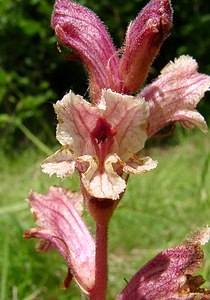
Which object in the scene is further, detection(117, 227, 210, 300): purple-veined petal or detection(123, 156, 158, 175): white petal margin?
detection(117, 227, 210, 300): purple-veined petal

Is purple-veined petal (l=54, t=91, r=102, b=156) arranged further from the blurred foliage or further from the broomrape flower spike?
the blurred foliage

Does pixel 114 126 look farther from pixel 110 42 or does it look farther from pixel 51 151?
pixel 51 151

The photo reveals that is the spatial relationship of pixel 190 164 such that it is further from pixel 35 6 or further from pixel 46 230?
pixel 46 230

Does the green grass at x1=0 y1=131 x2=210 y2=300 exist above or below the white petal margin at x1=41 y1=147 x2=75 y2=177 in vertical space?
above

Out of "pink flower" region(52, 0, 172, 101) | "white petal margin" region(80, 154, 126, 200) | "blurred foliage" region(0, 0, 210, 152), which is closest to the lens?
"white petal margin" region(80, 154, 126, 200)

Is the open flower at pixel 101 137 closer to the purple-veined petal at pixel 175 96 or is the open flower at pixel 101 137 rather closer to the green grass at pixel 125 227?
the purple-veined petal at pixel 175 96

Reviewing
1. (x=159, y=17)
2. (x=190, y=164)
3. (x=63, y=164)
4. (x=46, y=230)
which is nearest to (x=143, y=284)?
(x=46, y=230)

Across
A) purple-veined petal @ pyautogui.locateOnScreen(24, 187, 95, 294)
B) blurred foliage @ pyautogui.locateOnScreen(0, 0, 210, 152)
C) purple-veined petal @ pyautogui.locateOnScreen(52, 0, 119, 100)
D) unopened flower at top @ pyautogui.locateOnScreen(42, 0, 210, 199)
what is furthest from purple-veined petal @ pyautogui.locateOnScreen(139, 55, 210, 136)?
blurred foliage @ pyautogui.locateOnScreen(0, 0, 210, 152)
